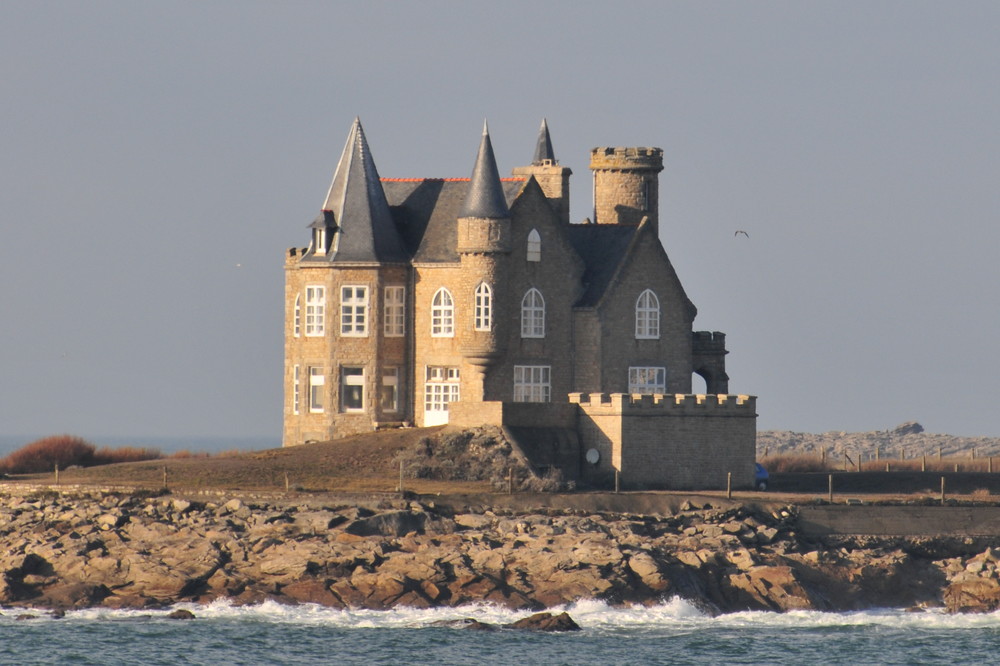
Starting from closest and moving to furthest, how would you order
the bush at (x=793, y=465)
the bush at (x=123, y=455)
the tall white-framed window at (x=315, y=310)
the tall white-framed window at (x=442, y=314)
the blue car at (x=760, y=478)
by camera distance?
the blue car at (x=760, y=478), the tall white-framed window at (x=442, y=314), the tall white-framed window at (x=315, y=310), the bush at (x=123, y=455), the bush at (x=793, y=465)

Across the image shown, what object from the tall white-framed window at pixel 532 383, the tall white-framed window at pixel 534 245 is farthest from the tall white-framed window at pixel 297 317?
the tall white-framed window at pixel 534 245

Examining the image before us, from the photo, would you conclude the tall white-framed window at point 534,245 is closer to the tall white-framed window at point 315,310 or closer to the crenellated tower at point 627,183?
the crenellated tower at point 627,183

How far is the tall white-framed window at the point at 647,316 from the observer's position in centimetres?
7650

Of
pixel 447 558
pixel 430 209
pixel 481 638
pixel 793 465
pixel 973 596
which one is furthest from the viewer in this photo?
pixel 793 465

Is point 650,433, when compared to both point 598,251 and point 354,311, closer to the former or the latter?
point 598,251

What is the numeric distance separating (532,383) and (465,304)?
3.72 meters

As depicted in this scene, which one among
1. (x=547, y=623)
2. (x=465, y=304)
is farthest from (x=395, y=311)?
(x=547, y=623)

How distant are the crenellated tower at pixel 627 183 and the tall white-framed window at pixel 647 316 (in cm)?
395

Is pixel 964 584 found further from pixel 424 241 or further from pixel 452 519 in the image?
pixel 424 241

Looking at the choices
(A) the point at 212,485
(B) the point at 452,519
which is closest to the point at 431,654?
(B) the point at 452,519

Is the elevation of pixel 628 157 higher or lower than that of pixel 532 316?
higher

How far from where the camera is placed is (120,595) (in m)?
59.3

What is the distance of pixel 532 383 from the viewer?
75.4m

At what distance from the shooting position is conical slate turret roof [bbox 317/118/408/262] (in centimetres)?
7600
